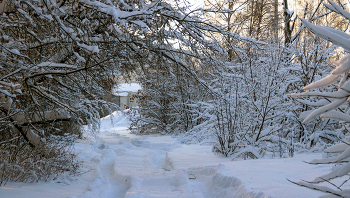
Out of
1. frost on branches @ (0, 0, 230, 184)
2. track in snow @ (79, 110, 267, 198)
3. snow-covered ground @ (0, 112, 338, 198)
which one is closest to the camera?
snow-covered ground @ (0, 112, 338, 198)

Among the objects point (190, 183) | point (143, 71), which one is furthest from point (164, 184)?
point (143, 71)

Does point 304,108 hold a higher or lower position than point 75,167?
higher

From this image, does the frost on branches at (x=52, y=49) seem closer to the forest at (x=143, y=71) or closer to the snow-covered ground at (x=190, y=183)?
the forest at (x=143, y=71)

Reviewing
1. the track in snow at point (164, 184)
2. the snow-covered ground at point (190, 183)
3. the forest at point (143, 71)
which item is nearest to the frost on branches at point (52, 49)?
the forest at point (143, 71)

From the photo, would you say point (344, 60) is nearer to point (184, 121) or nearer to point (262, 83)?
point (262, 83)

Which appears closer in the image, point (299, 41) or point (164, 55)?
point (164, 55)

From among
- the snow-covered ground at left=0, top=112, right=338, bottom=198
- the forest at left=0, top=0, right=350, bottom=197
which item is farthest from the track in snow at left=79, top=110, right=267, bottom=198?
the forest at left=0, top=0, right=350, bottom=197

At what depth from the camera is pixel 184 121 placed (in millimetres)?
13023

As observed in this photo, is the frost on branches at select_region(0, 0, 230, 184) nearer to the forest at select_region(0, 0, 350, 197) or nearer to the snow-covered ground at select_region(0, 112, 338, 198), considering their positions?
the forest at select_region(0, 0, 350, 197)

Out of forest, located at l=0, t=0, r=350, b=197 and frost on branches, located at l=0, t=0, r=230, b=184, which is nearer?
frost on branches, located at l=0, t=0, r=230, b=184

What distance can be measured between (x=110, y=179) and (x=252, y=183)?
262cm

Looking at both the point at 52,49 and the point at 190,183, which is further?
the point at 52,49

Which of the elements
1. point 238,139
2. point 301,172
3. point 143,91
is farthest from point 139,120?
point 301,172

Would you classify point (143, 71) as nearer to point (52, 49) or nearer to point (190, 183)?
point (52, 49)
